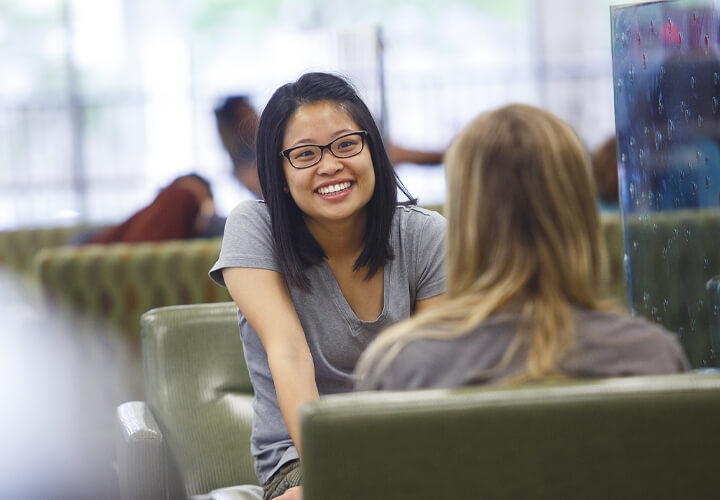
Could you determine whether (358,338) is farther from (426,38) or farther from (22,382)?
(426,38)

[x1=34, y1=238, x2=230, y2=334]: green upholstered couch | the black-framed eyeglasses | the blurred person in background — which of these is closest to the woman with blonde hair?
the black-framed eyeglasses

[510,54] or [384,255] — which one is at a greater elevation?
[510,54]

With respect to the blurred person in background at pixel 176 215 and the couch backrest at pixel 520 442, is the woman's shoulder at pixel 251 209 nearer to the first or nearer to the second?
the couch backrest at pixel 520 442

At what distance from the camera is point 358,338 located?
4.70ft

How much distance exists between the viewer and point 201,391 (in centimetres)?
172

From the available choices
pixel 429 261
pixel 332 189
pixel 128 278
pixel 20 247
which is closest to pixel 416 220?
pixel 429 261

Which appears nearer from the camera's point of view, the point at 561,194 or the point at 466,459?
the point at 466,459

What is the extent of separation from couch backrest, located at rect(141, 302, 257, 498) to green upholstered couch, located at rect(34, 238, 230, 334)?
118 centimetres

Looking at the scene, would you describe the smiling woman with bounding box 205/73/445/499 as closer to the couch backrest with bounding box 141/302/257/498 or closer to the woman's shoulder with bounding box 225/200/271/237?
the woman's shoulder with bounding box 225/200/271/237

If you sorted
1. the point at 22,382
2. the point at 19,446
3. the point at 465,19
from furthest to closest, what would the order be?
the point at 465,19 → the point at 22,382 → the point at 19,446

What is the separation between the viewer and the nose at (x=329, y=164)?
141 centimetres

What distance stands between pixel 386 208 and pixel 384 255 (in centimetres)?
8

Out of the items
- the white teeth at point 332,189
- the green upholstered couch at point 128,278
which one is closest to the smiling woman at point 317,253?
the white teeth at point 332,189

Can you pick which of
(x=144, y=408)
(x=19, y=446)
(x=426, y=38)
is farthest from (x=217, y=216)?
(x=426, y=38)
